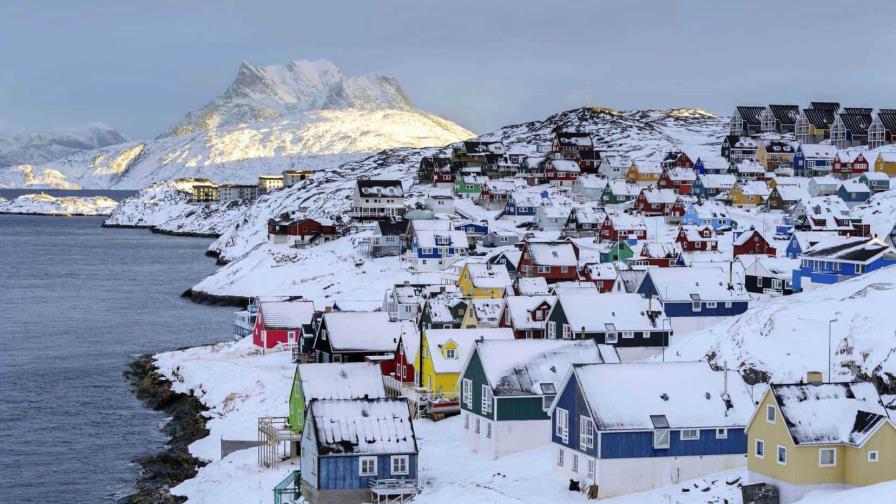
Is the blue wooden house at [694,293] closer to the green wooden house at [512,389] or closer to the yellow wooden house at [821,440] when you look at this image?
the green wooden house at [512,389]

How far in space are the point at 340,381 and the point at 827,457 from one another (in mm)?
21615

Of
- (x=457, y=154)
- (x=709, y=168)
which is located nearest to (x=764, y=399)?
(x=709, y=168)

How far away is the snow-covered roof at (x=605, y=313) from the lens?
6166cm

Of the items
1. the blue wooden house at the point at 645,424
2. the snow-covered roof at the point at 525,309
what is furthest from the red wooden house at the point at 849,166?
the blue wooden house at the point at 645,424

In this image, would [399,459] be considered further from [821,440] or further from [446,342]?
[446,342]

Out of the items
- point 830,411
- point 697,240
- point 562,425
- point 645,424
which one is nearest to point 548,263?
point 697,240

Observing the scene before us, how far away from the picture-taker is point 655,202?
125625mm

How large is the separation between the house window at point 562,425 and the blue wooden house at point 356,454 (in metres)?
4.90

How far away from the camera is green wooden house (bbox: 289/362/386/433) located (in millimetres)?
49719

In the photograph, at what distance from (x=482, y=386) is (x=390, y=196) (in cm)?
10472

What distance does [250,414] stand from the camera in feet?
196

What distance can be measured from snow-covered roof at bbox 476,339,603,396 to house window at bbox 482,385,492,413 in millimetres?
423

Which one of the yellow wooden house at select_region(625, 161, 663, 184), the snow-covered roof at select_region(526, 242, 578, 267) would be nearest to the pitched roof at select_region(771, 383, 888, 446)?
the snow-covered roof at select_region(526, 242, 578, 267)

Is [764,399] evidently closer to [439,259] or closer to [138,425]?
[138,425]
